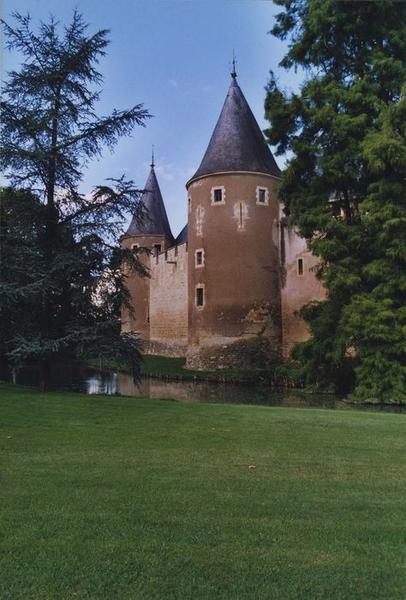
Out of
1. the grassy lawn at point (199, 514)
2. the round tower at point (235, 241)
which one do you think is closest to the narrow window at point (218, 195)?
the round tower at point (235, 241)

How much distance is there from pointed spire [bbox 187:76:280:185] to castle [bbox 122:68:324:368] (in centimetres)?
4

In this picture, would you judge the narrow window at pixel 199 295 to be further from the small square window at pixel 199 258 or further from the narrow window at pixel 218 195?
the narrow window at pixel 218 195

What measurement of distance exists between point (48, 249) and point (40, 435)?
5.84 meters

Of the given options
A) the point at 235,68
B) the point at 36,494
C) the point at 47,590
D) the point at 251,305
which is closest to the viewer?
the point at 47,590

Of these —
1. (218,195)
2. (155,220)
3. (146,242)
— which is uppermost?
(155,220)

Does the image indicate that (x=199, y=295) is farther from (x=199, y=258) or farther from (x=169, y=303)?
(x=169, y=303)

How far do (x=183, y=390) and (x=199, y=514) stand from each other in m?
15.2

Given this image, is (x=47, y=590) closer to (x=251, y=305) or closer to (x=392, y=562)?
(x=392, y=562)

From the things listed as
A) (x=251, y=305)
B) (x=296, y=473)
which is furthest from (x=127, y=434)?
(x=251, y=305)

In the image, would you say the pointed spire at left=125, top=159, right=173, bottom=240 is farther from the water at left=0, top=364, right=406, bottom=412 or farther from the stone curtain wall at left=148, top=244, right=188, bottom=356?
the water at left=0, top=364, right=406, bottom=412

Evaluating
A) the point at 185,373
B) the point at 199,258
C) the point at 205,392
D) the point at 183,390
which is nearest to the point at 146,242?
the point at 199,258

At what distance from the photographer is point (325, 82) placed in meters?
15.2

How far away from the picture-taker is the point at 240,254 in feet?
79.7

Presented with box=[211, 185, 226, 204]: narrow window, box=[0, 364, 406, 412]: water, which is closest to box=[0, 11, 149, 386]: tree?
box=[0, 364, 406, 412]: water
